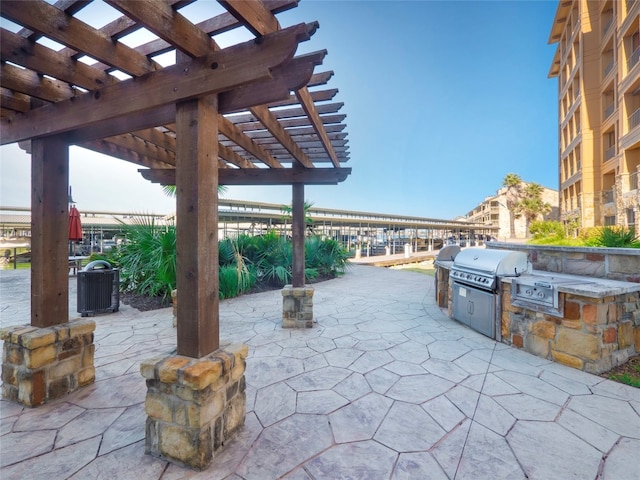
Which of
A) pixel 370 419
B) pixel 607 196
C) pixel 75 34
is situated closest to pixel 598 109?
pixel 607 196

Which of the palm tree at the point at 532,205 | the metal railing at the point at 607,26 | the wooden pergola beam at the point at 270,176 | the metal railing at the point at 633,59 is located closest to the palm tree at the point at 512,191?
the palm tree at the point at 532,205

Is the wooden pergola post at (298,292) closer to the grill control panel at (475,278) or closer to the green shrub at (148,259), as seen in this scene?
the grill control panel at (475,278)

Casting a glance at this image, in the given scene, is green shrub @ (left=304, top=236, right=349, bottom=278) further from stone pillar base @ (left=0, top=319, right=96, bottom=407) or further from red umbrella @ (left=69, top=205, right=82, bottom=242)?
stone pillar base @ (left=0, top=319, right=96, bottom=407)

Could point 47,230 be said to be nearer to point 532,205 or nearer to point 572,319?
point 572,319

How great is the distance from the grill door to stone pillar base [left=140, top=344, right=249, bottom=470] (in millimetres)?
3219

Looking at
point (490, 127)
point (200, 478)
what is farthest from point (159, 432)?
point (490, 127)

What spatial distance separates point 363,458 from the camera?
1566 millimetres

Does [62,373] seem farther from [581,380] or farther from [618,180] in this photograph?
[618,180]

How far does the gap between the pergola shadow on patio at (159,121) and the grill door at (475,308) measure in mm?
3064

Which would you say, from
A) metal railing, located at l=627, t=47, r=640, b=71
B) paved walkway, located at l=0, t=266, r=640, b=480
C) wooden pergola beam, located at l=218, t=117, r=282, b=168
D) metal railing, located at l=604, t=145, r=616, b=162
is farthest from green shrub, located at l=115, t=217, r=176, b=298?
metal railing, located at l=604, t=145, r=616, b=162

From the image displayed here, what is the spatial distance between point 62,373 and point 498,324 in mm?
4369

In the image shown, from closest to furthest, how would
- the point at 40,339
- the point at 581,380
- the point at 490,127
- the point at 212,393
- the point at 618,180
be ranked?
the point at 212,393
the point at 40,339
the point at 581,380
the point at 618,180
the point at 490,127

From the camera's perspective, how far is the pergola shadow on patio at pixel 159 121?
4.53 feet

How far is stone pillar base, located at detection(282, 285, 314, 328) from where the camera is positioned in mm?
3807
